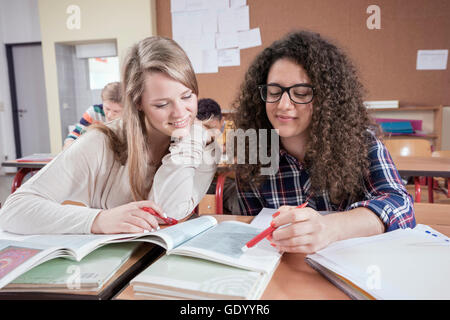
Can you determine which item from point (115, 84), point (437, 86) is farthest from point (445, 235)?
point (437, 86)

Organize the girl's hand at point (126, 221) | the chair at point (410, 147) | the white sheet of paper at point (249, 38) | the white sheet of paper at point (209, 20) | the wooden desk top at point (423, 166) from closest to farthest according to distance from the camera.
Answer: the girl's hand at point (126, 221) < the wooden desk top at point (423, 166) < the chair at point (410, 147) < the white sheet of paper at point (249, 38) < the white sheet of paper at point (209, 20)

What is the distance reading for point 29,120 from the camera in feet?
17.4

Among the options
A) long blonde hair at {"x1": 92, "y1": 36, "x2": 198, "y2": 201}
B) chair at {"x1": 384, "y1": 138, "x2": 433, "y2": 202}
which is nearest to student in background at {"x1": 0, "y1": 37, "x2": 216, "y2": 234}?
long blonde hair at {"x1": 92, "y1": 36, "x2": 198, "y2": 201}

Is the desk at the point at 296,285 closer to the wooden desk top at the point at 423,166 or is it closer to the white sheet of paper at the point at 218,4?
the wooden desk top at the point at 423,166

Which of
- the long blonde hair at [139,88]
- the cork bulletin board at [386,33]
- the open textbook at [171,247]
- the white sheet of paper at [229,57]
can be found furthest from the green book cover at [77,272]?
the white sheet of paper at [229,57]

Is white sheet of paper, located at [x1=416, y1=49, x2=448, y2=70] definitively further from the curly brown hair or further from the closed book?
the curly brown hair

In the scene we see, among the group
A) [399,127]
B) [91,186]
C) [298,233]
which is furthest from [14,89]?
[298,233]

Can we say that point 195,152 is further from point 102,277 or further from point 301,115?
point 102,277

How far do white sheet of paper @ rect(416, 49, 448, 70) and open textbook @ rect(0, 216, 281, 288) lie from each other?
3.54 meters

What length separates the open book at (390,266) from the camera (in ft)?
1.63

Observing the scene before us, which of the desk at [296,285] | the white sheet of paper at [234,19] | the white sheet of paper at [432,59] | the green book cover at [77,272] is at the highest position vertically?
the white sheet of paper at [234,19]

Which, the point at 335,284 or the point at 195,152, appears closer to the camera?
the point at 335,284

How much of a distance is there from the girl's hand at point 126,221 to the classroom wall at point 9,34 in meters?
5.29

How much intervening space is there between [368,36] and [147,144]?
3.26m
